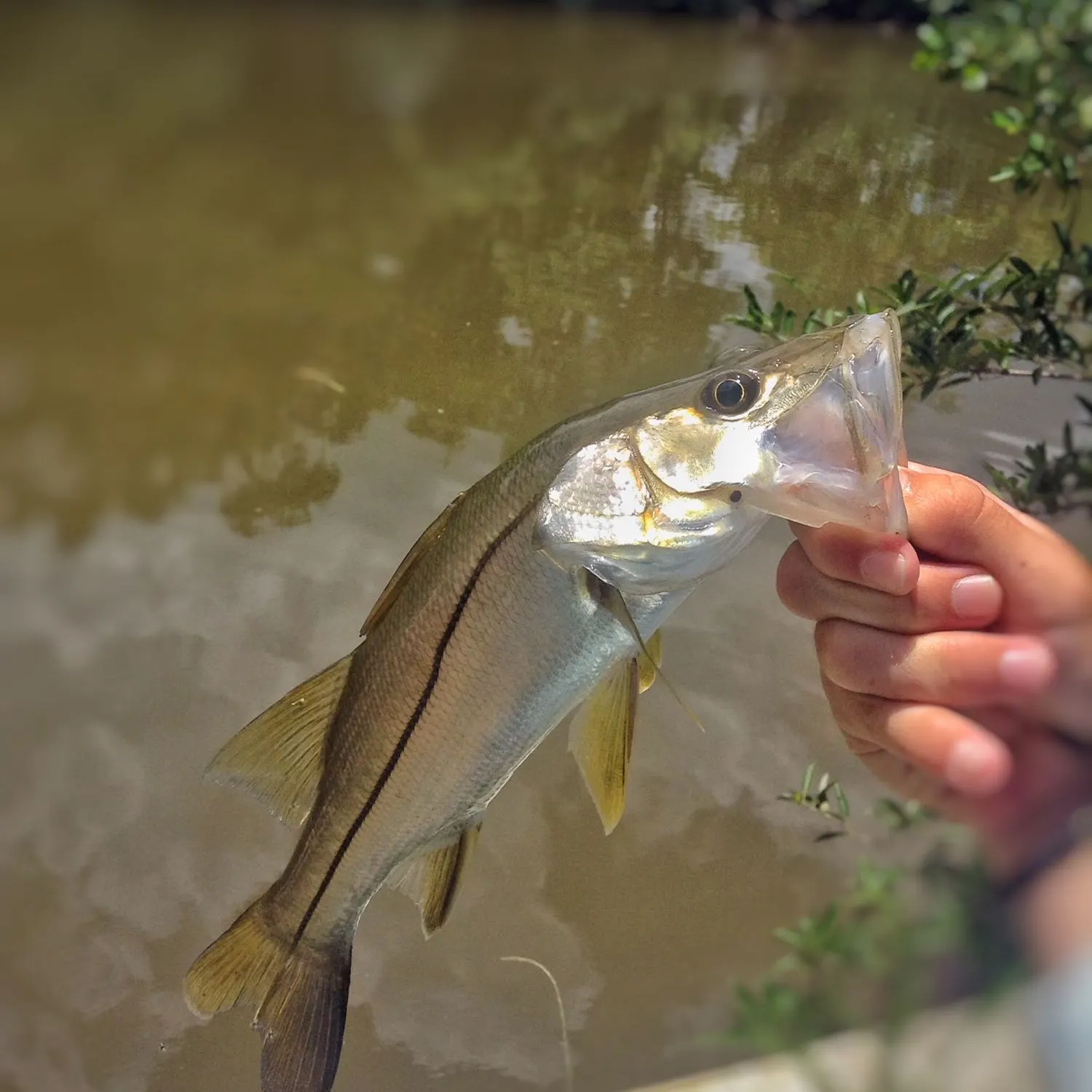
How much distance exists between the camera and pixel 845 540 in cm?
69

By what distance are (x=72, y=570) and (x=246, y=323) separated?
851mm

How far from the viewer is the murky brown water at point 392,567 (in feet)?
3.54

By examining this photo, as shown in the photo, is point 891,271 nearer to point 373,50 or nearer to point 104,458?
point 104,458

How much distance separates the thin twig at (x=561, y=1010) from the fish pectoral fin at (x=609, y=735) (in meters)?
0.37

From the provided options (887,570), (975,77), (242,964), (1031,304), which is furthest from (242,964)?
(975,77)

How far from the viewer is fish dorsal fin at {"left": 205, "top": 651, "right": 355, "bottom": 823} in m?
0.87

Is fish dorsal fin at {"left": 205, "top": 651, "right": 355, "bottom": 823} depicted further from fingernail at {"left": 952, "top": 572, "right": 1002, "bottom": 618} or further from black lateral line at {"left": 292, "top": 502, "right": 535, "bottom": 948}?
fingernail at {"left": 952, "top": 572, "right": 1002, "bottom": 618}

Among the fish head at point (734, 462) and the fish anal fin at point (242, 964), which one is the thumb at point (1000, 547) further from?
the fish anal fin at point (242, 964)

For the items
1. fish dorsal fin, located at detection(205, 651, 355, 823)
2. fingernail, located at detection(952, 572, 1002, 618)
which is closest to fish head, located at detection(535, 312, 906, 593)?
fingernail, located at detection(952, 572, 1002, 618)

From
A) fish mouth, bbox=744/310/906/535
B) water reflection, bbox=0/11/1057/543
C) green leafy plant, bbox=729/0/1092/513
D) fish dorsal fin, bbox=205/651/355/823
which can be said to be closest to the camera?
fish mouth, bbox=744/310/906/535

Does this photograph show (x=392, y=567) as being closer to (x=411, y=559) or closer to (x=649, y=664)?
(x=411, y=559)

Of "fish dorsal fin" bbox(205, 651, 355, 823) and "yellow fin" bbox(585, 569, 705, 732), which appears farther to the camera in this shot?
"fish dorsal fin" bbox(205, 651, 355, 823)

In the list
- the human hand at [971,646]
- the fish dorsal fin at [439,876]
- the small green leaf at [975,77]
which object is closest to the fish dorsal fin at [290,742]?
the fish dorsal fin at [439,876]

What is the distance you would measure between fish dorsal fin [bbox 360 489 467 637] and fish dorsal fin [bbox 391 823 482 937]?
244mm
